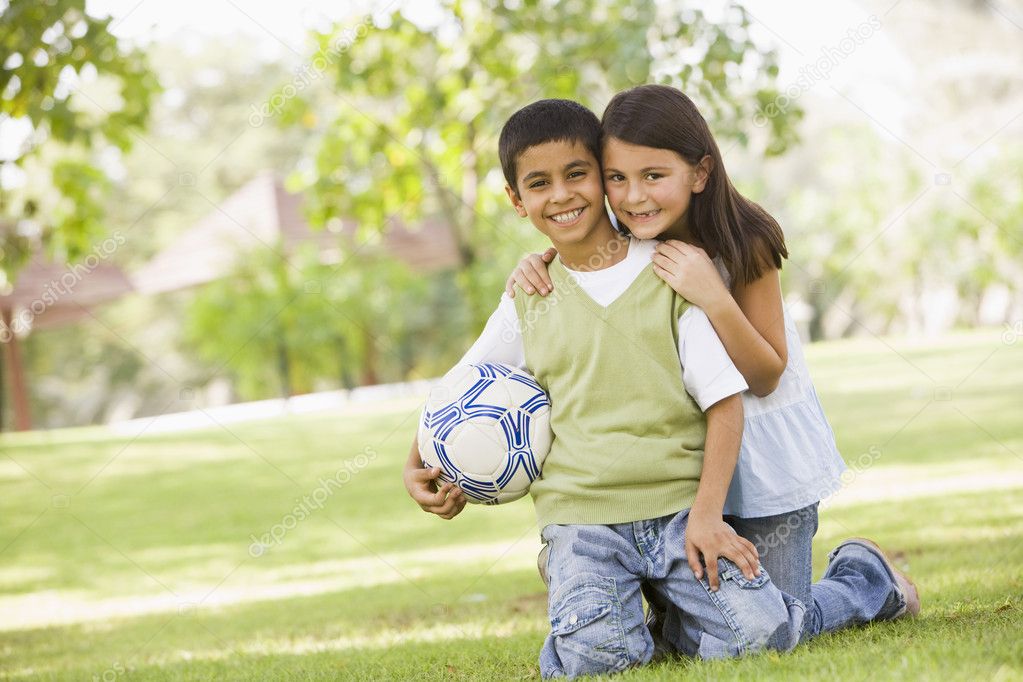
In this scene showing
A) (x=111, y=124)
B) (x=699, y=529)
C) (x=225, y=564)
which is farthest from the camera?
(x=225, y=564)

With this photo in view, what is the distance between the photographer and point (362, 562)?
7305mm

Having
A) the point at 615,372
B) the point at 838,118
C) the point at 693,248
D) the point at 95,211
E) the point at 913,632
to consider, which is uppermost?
the point at 838,118

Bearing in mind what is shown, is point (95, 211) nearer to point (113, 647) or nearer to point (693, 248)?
point (113, 647)

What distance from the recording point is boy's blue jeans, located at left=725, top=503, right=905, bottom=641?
3.46 m

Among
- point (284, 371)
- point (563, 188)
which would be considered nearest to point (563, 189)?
point (563, 188)

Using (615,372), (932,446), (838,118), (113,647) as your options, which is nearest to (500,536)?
(113,647)

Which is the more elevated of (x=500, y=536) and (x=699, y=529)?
(x=699, y=529)

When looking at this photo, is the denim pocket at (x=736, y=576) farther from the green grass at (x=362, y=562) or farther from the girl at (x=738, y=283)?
the girl at (x=738, y=283)

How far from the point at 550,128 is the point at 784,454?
1.24 m

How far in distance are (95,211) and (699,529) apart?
18.1 ft

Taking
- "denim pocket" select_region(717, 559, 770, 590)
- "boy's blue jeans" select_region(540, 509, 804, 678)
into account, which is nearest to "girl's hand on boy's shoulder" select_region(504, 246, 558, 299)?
"boy's blue jeans" select_region(540, 509, 804, 678)

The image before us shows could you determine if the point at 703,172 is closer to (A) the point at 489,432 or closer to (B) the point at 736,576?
(A) the point at 489,432

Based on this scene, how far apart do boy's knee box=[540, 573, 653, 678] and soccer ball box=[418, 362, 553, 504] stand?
41cm

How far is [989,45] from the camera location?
106 ft
